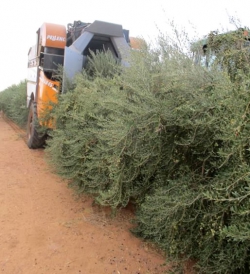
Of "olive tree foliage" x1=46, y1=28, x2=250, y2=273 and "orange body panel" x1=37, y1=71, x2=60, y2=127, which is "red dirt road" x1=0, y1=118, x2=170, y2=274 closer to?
"olive tree foliage" x1=46, y1=28, x2=250, y2=273

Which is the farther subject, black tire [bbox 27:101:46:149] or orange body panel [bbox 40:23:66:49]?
black tire [bbox 27:101:46:149]

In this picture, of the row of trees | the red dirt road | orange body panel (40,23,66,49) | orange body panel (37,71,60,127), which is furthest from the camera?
orange body panel (40,23,66,49)

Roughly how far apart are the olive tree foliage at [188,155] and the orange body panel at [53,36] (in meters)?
3.78

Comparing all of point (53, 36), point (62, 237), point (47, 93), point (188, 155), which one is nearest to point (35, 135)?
point (47, 93)

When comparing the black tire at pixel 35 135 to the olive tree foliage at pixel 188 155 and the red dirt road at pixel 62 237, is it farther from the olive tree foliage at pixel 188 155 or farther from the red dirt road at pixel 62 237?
the olive tree foliage at pixel 188 155

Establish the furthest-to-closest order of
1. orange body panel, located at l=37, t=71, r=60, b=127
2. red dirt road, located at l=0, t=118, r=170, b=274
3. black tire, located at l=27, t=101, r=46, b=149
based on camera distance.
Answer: black tire, located at l=27, t=101, r=46, b=149 < orange body panel, located at l=37, t=71, r=60, b=127 < red dirt road, located at l=0, t=118, r=170, b=274

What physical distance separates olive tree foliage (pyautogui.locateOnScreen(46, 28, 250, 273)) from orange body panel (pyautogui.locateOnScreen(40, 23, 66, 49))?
12.4 ft

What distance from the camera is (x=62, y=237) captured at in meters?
3.53

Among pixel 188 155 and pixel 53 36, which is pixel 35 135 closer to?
pixel 53 36

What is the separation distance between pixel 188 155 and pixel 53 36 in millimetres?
5226

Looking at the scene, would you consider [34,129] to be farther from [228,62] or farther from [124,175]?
[228,62]

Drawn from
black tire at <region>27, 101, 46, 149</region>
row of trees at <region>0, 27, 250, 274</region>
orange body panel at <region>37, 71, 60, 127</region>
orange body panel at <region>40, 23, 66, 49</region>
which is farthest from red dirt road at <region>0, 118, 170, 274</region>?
orange body panel at <region>40, 23, 66, 49</region>

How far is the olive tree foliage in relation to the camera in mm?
2117

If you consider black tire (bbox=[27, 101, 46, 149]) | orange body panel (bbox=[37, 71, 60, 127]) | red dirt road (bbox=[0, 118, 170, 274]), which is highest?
orange body panel (bbox=[37, 71, 60, 127])
